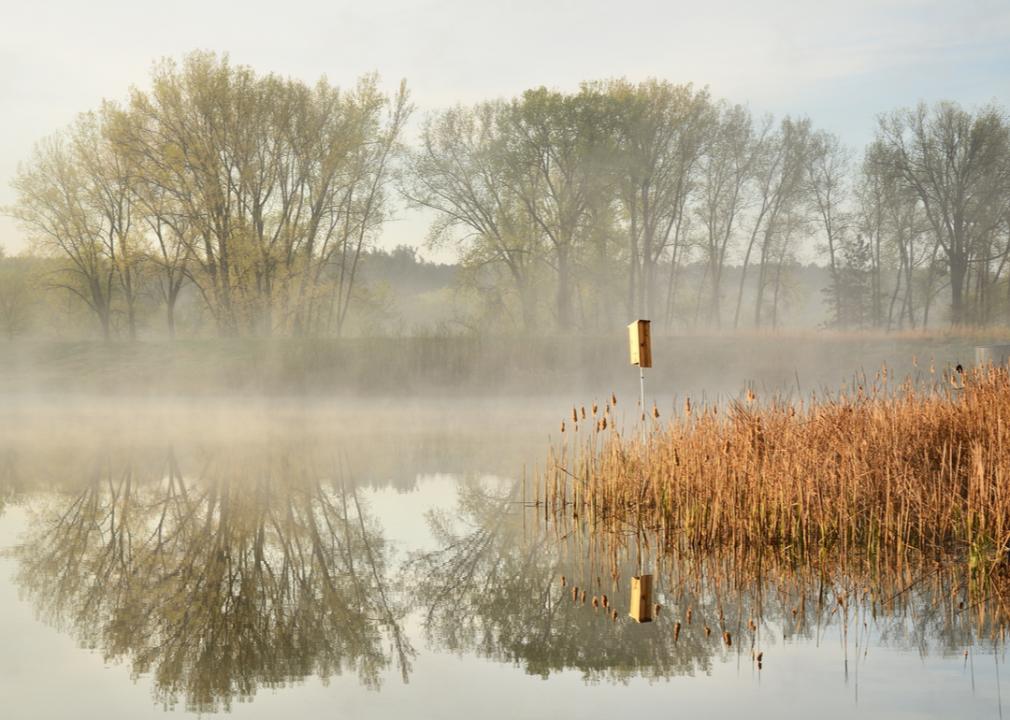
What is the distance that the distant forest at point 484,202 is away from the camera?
37625 mm

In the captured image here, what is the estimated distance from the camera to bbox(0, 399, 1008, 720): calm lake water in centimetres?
527

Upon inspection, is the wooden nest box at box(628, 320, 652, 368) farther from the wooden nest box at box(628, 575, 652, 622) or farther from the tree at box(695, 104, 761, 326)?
the tree at box(695, 104, 761, 326)

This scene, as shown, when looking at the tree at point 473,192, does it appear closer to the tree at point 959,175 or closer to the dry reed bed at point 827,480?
the tree at point 959,175

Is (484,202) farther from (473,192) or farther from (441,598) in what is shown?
(441,598)

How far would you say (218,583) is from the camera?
26.4 feet

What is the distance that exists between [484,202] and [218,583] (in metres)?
35.3

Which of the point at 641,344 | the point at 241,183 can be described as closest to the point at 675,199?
the point at 241,183

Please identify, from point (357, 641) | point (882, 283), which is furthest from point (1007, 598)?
point (882, 283)

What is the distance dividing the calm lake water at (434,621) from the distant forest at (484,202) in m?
24.3

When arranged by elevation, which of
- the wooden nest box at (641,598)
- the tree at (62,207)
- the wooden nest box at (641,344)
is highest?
the tree at (62,207)

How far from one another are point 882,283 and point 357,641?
54642 mm

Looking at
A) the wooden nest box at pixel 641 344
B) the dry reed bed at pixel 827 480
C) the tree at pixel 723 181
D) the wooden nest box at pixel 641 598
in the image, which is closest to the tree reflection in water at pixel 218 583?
the wooden nest box at pixel 641 598

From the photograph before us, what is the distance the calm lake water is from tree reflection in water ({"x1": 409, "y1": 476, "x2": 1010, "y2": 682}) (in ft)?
0.08

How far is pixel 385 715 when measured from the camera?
501cm
